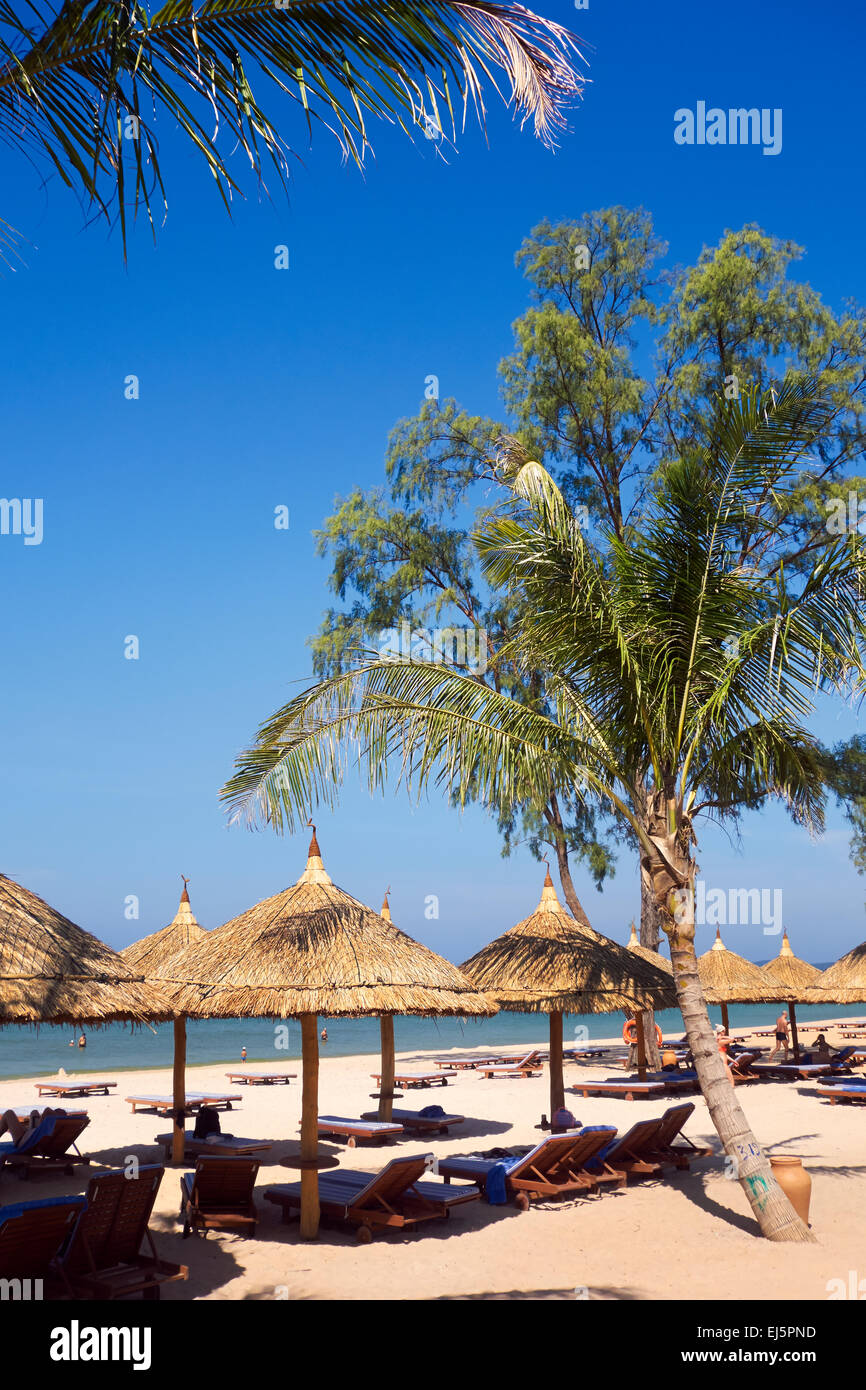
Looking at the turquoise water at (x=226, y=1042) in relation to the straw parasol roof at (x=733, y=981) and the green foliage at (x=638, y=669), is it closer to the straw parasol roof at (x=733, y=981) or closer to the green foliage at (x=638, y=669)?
the straw parasol roof at (x=733, y=981)

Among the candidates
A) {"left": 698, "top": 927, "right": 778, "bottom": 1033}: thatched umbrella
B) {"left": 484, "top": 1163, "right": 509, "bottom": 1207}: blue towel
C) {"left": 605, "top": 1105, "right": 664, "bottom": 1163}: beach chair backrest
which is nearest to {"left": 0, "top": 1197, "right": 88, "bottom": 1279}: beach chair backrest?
{"left": 484, "top": 1163, "right": 509, "bottom": 1207}: blue towel

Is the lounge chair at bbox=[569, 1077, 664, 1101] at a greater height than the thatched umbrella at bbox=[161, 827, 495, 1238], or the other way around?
the thatched umbrella at bbox=[161, 827, 495, 1238]

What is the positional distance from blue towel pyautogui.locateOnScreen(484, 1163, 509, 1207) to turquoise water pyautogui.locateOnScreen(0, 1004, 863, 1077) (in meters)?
29.3

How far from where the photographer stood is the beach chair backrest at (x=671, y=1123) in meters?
11.7

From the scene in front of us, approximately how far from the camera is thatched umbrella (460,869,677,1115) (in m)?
12.1

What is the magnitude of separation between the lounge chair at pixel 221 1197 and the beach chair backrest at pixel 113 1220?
1354 mm

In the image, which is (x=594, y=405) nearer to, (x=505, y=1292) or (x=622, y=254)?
(x=622, y=254)

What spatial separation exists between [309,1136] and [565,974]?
415 cm

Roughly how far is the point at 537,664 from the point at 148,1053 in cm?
4935

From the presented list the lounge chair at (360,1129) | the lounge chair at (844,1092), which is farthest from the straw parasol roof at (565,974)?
the lounge chair at (844,1092)

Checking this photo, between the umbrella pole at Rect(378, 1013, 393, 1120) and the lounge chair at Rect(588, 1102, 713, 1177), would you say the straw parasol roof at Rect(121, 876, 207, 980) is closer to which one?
the umbrella pole at Rect(378, 1013, 393, 1120)

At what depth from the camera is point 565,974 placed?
12297mm

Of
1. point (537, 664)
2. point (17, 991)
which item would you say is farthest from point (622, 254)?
point (17, 991)

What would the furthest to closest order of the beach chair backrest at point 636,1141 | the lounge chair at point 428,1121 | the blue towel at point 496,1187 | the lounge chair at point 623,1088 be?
1. the lounge chair at point 623,1088
2. the lounge chair at point 428,1121
3. the beach chair backrest at point 636,1141
4. the blue towel at point 496,1187
